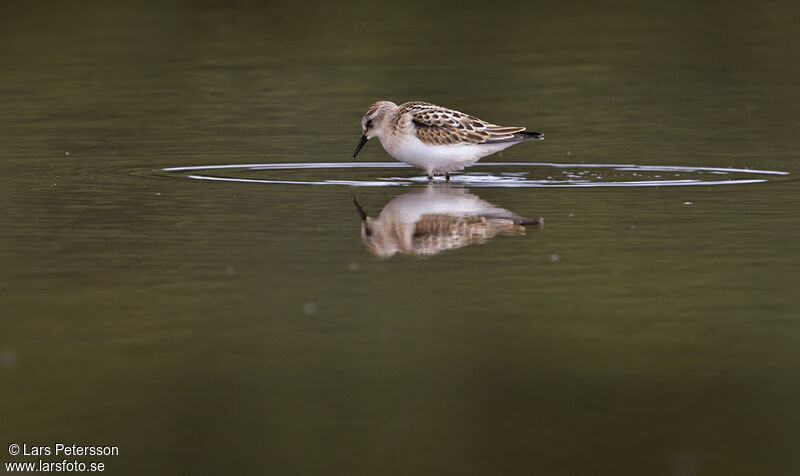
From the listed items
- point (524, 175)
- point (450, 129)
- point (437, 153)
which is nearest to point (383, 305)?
point (437, 153)

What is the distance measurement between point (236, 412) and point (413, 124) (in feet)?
28.7

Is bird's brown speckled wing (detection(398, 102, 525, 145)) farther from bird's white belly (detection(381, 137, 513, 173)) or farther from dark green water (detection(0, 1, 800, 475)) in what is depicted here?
dark green water (detection(0, 1, 800, 475))

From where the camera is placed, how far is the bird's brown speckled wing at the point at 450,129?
52.9ft

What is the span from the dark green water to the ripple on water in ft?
1.02

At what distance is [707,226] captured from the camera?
13.0m

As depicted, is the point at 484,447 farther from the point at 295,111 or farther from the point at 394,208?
the point at 295,111

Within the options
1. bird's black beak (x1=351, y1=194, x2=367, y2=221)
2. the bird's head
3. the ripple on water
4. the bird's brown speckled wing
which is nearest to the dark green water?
bird's black beak (x1=351, y1=194, x2=367, y2=221)

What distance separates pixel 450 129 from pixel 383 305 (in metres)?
6.31

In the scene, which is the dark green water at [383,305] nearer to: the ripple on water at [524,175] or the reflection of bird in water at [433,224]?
the reflection of bird in water at [433,224]

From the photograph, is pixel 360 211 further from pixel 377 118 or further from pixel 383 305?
pixel 383 305

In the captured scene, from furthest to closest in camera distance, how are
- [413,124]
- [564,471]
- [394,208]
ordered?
[413,124] → [394,208] → [564,471]

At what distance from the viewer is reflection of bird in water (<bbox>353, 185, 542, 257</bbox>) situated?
12280mm

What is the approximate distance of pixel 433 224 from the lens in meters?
13.1

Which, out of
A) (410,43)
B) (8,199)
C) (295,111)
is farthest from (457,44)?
(8,199)
